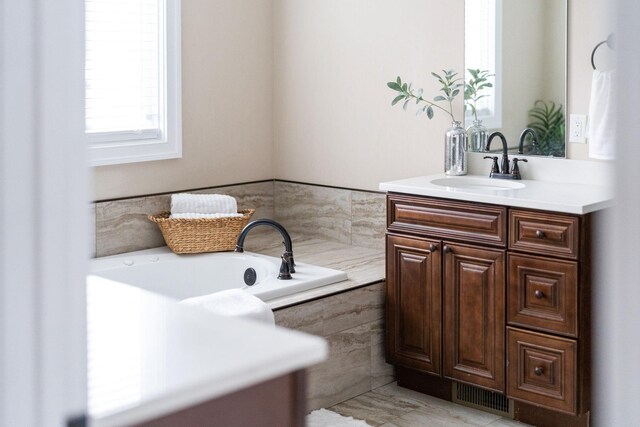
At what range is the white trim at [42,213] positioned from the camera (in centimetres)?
55

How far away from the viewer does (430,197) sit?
128 inches

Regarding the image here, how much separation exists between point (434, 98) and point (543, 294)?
113 cm

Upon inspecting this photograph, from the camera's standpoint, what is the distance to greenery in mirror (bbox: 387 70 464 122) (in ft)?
12.1

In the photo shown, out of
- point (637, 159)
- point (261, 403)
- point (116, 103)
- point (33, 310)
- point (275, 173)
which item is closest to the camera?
point (637, 159)

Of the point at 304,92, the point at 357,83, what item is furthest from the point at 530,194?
the point at 304,92

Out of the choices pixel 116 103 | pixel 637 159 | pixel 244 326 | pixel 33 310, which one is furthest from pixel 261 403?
pixel 116 103

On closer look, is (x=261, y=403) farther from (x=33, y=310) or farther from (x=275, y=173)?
(x=275, y=173)

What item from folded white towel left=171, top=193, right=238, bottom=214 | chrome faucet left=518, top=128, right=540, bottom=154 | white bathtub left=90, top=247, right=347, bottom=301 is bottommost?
white bathtub left=90, top=247, right=347, bottom=301

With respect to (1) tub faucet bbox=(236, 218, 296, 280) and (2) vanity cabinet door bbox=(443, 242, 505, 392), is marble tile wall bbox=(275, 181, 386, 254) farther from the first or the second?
(2) vanity cabinet door bbox=(443, 242, 505, 392)

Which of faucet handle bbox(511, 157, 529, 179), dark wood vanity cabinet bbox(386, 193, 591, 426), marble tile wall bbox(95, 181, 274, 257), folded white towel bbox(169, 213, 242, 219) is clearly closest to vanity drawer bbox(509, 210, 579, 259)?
dark wood vanity cabinet bbox(386, 193, 591, 426)

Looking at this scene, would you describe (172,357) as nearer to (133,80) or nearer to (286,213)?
(133,80)

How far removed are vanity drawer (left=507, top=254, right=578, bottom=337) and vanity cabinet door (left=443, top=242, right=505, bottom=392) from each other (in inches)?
1.9

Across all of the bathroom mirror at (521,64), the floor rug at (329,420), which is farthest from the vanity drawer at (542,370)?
the bathroom mirror at (521,64)

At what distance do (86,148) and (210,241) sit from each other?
3.24 metres
